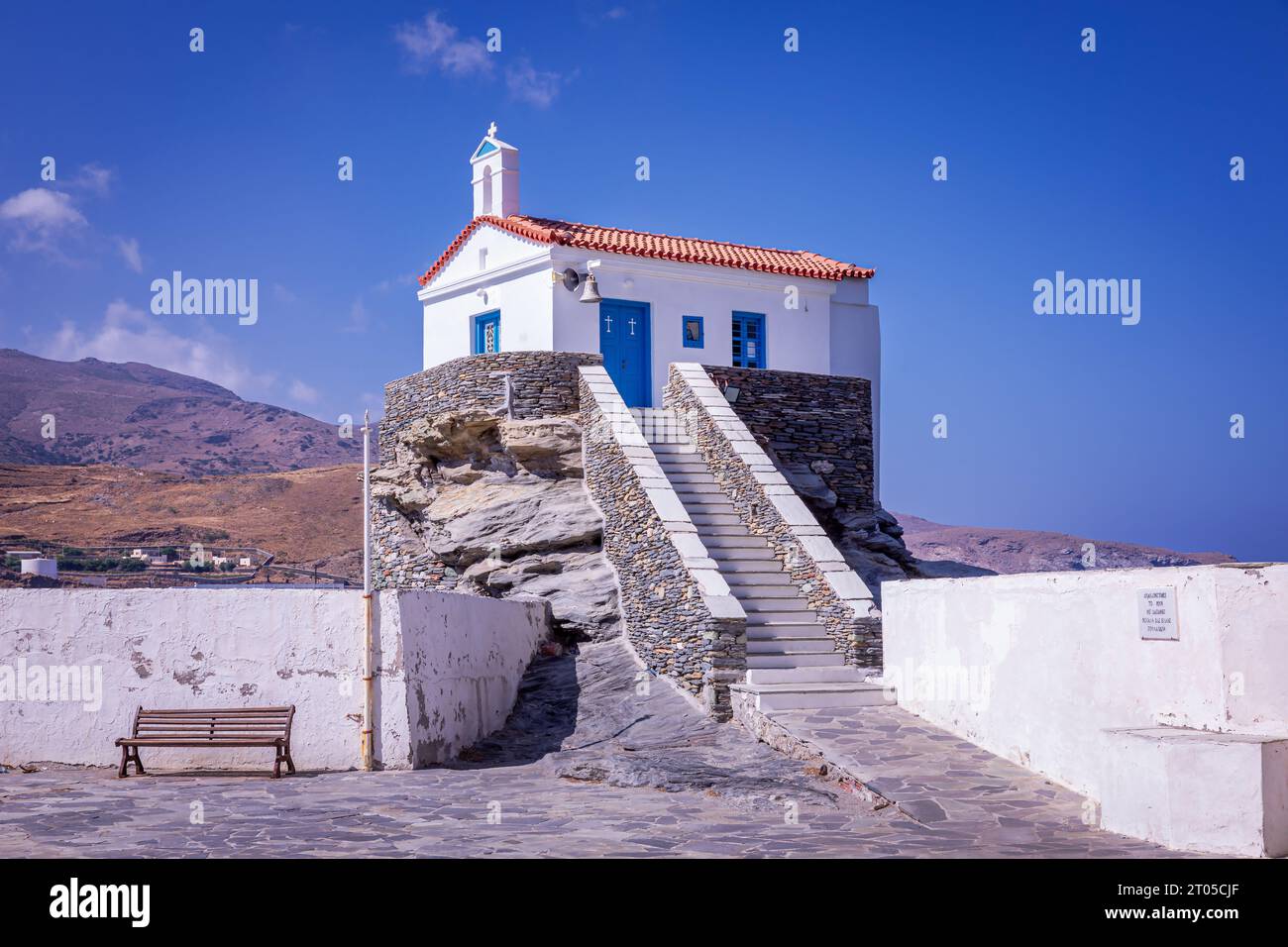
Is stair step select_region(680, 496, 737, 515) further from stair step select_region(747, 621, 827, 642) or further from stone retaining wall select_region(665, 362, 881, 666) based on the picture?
stair step select_region(747, 621, 827, 642)

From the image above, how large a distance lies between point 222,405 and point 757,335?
74127 millimetres

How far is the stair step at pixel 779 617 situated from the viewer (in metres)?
14.3

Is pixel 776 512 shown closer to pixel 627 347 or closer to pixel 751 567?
pixel 751 567

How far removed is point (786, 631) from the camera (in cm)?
1424

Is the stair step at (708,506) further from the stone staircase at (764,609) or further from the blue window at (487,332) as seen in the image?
the blue window at (487,332)

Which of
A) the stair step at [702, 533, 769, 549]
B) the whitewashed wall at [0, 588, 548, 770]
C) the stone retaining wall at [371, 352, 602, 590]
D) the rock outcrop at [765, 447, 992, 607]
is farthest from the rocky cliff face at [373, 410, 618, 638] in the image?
the whitewashed wall at [0, 588, 548, 770]

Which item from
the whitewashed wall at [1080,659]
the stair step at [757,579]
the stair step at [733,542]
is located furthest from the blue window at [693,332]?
the whitewashed wall at [1080,659]

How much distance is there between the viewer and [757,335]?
865 inches

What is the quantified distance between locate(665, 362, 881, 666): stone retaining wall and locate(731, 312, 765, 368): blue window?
1.83 m

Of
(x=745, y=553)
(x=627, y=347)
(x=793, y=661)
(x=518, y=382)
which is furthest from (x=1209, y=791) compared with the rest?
(x=627, y=347)

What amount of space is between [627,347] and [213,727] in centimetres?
1176

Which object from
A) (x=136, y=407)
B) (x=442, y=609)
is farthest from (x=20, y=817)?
(x=136, y=407)

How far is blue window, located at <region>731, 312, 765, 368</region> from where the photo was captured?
21.8 m
